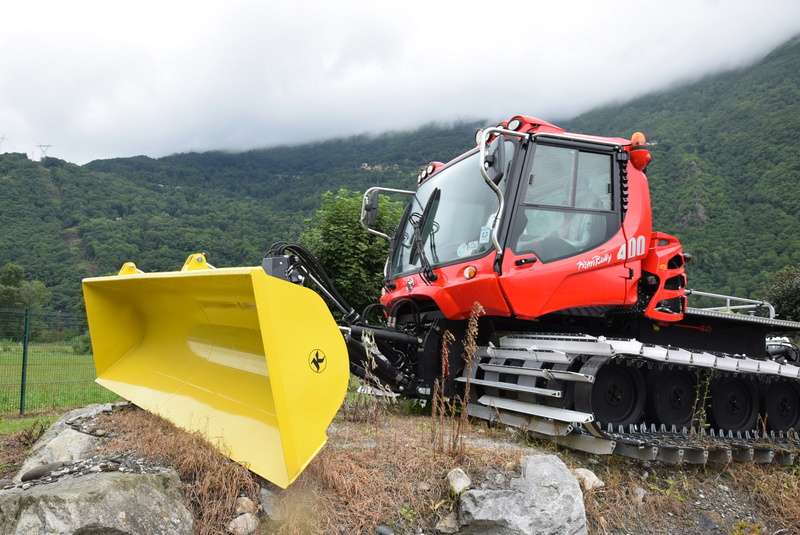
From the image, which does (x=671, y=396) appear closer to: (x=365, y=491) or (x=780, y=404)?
(x=780, y=404)

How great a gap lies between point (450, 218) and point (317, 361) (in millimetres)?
2592

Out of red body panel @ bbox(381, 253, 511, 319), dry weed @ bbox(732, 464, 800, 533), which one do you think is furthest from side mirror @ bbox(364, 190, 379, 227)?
dry weed @ bbox(732, 464, 800, 533)

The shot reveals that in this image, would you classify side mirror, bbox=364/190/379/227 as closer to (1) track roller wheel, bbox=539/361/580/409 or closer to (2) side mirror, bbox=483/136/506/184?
(2) side mirror, bbox=483/136/506/184

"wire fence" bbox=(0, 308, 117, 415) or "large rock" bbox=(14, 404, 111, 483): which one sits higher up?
"large rock" bbox=(14, 404, 111, 483)

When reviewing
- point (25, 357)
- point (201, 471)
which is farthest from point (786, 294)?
point (25, 357)

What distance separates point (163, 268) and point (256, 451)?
82.1 feet

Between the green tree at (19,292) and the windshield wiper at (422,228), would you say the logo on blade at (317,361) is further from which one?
the green tree at (19,292)

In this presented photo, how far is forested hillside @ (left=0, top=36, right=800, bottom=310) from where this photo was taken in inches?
986

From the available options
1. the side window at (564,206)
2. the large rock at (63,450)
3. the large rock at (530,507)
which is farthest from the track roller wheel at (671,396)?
the large rock at (63,450)

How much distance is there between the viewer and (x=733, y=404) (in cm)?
536

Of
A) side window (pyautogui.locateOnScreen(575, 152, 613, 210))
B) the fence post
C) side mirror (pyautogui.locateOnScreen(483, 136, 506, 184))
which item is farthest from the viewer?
the fence post

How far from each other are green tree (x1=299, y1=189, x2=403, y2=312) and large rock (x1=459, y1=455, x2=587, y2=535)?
7.70 meters

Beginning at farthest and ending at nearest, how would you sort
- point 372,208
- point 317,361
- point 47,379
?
1. point 47,379
2. point 372,208
3. point 317,361

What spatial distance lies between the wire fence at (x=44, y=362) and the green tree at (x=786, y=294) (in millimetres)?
21801
